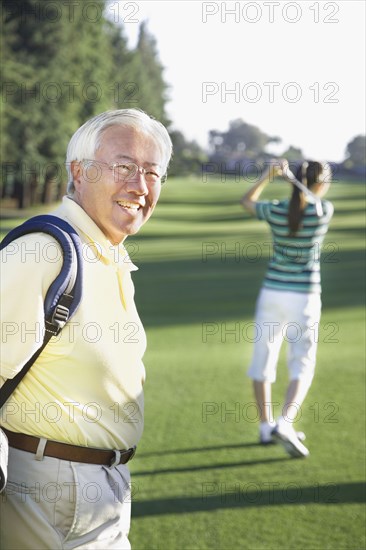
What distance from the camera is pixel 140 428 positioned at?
3.16 meters

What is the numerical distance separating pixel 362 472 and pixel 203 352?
19.2 feet

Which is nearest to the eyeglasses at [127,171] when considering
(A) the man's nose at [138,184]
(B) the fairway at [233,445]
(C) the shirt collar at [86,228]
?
(A) the man's nose at [138,184]

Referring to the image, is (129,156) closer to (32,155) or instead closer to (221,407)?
(221,407)

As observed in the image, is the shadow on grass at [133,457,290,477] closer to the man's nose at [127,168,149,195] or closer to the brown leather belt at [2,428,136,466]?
the brown leather belt at [2,428,136,466]

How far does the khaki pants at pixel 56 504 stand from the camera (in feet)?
9.30

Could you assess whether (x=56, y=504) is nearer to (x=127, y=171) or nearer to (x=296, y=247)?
(x=127, y=171)

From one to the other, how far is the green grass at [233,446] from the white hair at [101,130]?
2852 millimetres

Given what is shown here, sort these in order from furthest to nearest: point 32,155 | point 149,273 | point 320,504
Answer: point 32,155, point 149,273, point 320,504

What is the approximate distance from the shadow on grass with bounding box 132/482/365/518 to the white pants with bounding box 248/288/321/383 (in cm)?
129

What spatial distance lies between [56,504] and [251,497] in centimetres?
330

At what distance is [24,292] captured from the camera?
102 inches

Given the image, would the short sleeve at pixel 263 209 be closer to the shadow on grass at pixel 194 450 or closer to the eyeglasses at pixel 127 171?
the shadow on grass at pixel 194 450

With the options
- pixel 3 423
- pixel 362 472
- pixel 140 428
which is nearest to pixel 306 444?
pixel 362 472

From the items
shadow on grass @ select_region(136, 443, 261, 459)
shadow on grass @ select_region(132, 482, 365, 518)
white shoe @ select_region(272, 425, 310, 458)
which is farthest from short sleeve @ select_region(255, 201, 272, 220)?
shadow on grass @ select_region(132, 482, 365, 518)
